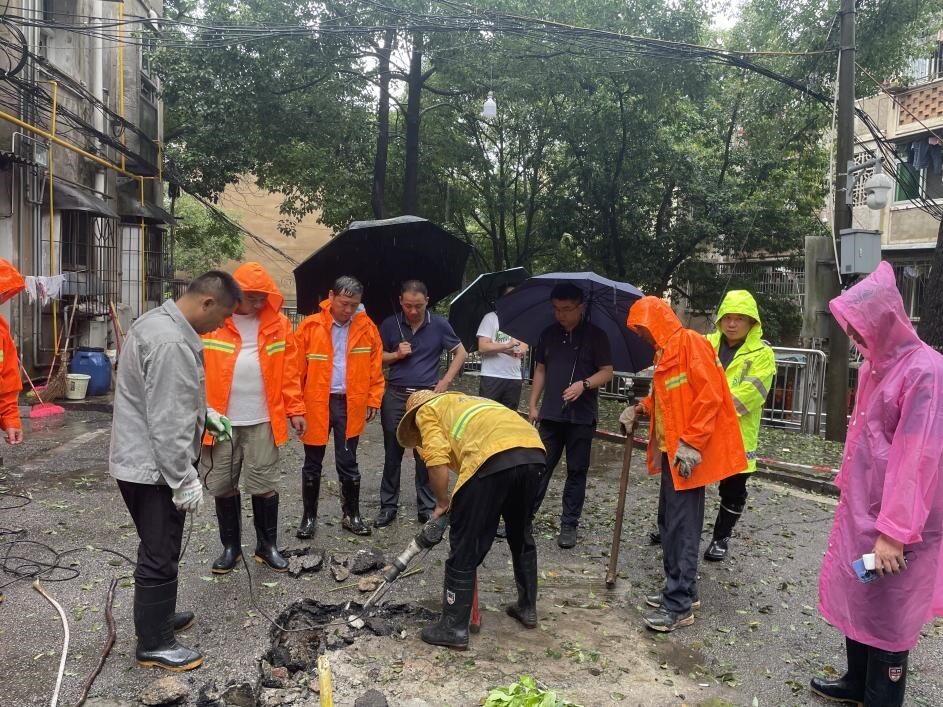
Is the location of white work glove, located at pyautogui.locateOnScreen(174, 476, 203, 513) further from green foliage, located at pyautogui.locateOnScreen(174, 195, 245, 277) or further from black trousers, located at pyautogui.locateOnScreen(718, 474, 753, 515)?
green foliage, located at pyautogui.locateOnScreen(174, 195, 245, 277)

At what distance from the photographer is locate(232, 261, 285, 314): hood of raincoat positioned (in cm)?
440

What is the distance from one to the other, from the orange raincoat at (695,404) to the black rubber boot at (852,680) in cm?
105

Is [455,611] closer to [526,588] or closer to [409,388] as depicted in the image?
[526,588]

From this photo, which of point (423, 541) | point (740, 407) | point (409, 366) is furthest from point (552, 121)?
point (423, 541)

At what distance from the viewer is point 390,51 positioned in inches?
543

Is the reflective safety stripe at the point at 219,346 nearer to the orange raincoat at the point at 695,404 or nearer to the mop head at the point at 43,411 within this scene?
the orange raincoat at the point at 695,404

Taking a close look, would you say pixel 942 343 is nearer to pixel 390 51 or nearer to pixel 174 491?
pixel 174 491

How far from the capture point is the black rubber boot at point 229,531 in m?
4.47

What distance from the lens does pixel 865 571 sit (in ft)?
9.23

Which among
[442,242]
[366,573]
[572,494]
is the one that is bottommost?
[366,573]

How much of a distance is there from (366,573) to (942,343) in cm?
714

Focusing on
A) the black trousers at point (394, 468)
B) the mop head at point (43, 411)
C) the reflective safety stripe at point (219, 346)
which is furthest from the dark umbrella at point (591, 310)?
the mop head at point (43, 411)

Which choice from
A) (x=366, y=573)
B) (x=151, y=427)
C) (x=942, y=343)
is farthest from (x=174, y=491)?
(x=942, y=343)

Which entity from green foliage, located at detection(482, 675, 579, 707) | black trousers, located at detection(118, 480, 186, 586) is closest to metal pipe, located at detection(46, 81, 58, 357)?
black trousers, located at detection(118, 480, 186, 586)
